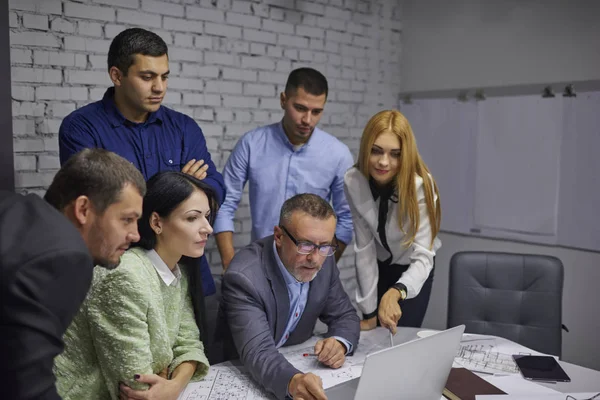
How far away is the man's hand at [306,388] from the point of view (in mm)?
1505

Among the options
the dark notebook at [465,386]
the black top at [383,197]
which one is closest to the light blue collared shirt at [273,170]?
the black top at [383,197]

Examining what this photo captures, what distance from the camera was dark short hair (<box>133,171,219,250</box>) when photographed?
1720 mm

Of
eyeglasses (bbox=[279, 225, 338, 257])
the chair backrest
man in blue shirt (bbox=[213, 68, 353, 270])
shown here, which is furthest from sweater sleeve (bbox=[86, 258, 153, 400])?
the chair backrest

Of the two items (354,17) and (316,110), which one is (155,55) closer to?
(316,110)

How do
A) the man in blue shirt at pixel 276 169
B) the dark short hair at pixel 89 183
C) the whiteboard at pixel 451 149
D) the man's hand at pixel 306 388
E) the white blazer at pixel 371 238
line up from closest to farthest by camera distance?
the dark short hair at pixel 89 183 → the man's hand at pixel 306 388 → the white blazer at pixel 371 238 → the man in blue shirt at pixel 276 169 → the whiteboard at pixel 451 149

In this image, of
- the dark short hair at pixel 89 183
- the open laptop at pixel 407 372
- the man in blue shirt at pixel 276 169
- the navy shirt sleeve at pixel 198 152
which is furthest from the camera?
the man in blue shirt at pixel 276 169

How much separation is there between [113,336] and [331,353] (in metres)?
0.66

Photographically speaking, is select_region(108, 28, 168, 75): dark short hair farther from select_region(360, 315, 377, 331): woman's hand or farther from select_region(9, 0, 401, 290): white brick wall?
select_region(360, 315, 377, 331): woman's hand

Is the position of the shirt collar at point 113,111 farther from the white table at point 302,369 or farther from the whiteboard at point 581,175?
the whiteboard at point 581,175

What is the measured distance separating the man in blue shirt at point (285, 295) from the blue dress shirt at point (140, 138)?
310 millimetres

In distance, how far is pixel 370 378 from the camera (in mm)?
1305

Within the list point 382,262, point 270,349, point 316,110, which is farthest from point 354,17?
point 270,349

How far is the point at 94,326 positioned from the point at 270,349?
509 millimetres

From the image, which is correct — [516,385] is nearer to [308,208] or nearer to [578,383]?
[578,383]
